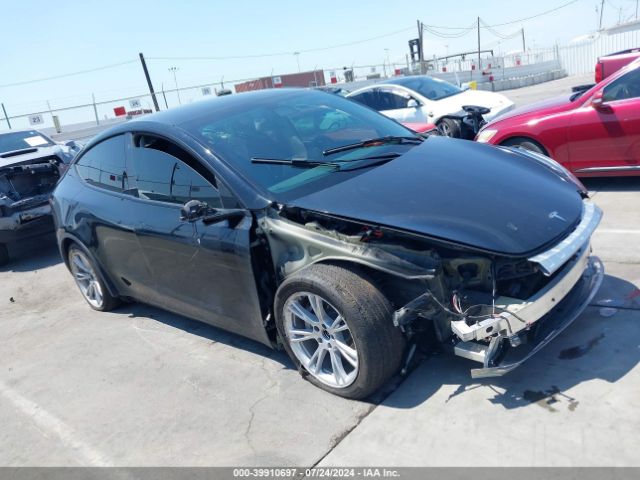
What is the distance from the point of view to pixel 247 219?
344 cm

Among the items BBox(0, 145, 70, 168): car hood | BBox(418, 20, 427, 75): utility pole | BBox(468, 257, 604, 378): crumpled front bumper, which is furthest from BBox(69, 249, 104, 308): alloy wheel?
BBox(418, 20, 427, 75): utility pole

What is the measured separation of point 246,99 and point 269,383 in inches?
88.1

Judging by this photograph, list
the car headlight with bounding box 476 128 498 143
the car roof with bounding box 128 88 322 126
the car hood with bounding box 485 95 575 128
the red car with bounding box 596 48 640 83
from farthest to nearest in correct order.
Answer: the red car with bounding box 596 48 640 83, the car headlight with bounding box 476 128 498 143, the car hood with bounding box 485 95 575 128, the car roof with bounding box 128 88 322 126

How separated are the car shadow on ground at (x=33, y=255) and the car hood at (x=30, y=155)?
44.9 inches

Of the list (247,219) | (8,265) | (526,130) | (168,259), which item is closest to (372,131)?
(247,219)

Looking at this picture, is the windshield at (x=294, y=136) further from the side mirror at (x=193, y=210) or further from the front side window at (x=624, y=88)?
the front side window at (x=624, y=88)

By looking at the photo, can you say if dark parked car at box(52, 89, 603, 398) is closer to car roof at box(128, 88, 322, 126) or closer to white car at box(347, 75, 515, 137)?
car roof at box(128, 88, 322, 126)

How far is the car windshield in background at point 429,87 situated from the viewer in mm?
11367

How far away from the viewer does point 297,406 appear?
3.33m

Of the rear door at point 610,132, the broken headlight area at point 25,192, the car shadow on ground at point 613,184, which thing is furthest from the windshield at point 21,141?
the car shadow on ground at point 613,184

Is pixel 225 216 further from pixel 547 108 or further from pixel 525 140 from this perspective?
pixel 547 108

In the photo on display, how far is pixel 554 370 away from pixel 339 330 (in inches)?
49.1

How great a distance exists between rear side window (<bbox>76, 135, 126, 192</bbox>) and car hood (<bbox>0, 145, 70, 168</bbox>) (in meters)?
3.19

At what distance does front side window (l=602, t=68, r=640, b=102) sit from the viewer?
6148mm
